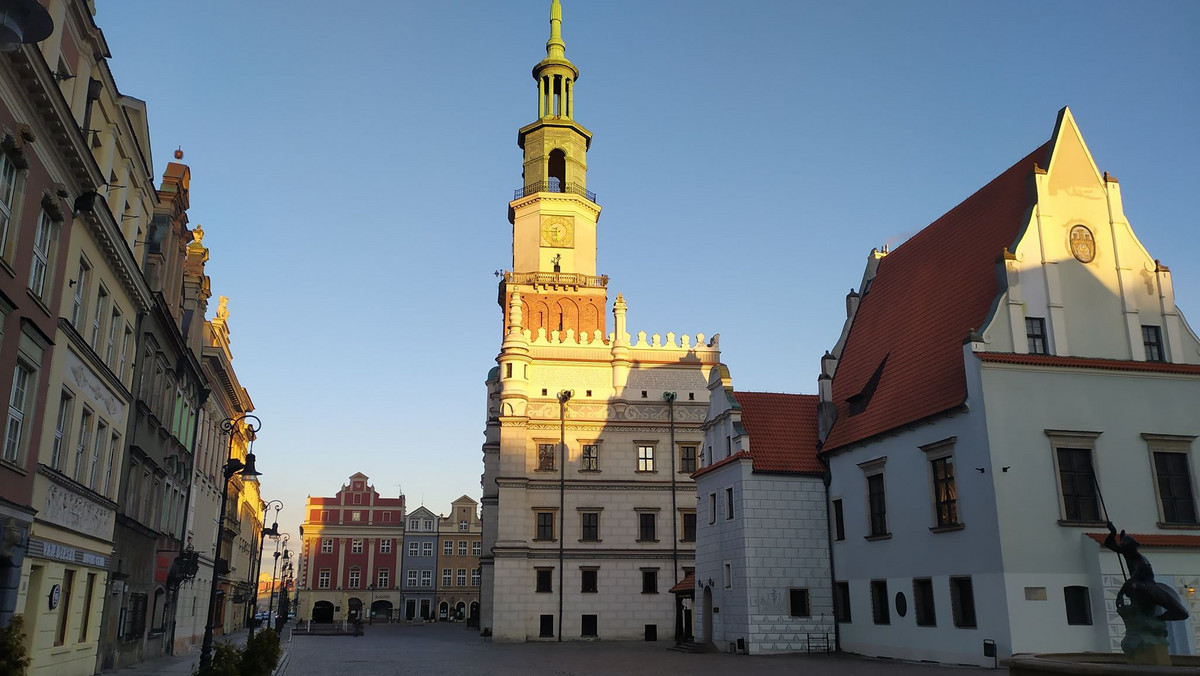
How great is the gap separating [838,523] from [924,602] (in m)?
5.98

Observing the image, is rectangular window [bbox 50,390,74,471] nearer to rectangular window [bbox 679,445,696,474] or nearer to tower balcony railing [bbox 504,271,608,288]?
rectangular window [bbox 679,445,696,474]

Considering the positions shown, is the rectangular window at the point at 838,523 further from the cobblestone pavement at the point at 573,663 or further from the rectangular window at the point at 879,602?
the cobblestone pavement at the point at 573,663

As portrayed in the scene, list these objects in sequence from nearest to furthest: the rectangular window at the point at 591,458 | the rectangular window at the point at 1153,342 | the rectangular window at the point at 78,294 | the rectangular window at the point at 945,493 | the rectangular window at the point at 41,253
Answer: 1. the rectangular window at the point at 41,253
2. the rectangular window at the point at 78,294
3. the rectangular window at the point at 945,493
4. the rectangular window at the point at 1153,342
5. the rectangular window at the point at 591,458

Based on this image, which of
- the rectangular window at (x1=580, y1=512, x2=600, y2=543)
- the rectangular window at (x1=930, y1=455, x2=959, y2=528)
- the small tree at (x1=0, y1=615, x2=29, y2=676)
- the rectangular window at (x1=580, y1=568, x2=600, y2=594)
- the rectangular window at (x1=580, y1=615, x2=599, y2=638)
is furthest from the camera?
the rectangular window at (x1=580, y1=512, x2=600, y2=543)

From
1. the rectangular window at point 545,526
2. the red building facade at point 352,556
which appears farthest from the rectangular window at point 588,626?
A: the red building facade at point 352,556

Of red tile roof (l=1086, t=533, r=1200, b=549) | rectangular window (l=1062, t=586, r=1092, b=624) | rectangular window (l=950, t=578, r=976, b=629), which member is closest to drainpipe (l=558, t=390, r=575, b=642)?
rectangular window (l=950, t=578, r=976, b=629)

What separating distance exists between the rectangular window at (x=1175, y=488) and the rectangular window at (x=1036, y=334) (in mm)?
4131

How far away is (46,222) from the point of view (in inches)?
693

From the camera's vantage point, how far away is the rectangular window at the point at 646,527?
159ft

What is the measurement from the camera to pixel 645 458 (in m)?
49.6

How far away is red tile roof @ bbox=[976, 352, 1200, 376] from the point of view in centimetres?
2523

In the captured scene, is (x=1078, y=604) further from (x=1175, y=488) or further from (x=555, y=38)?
(x=555, y=38)

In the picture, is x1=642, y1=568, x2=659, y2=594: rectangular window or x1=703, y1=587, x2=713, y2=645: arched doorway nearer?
x1=703, y1=587, x2=713, y2=645: arched doorway

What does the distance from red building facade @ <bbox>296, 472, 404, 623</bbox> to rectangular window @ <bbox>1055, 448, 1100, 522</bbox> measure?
88056 millimetres
